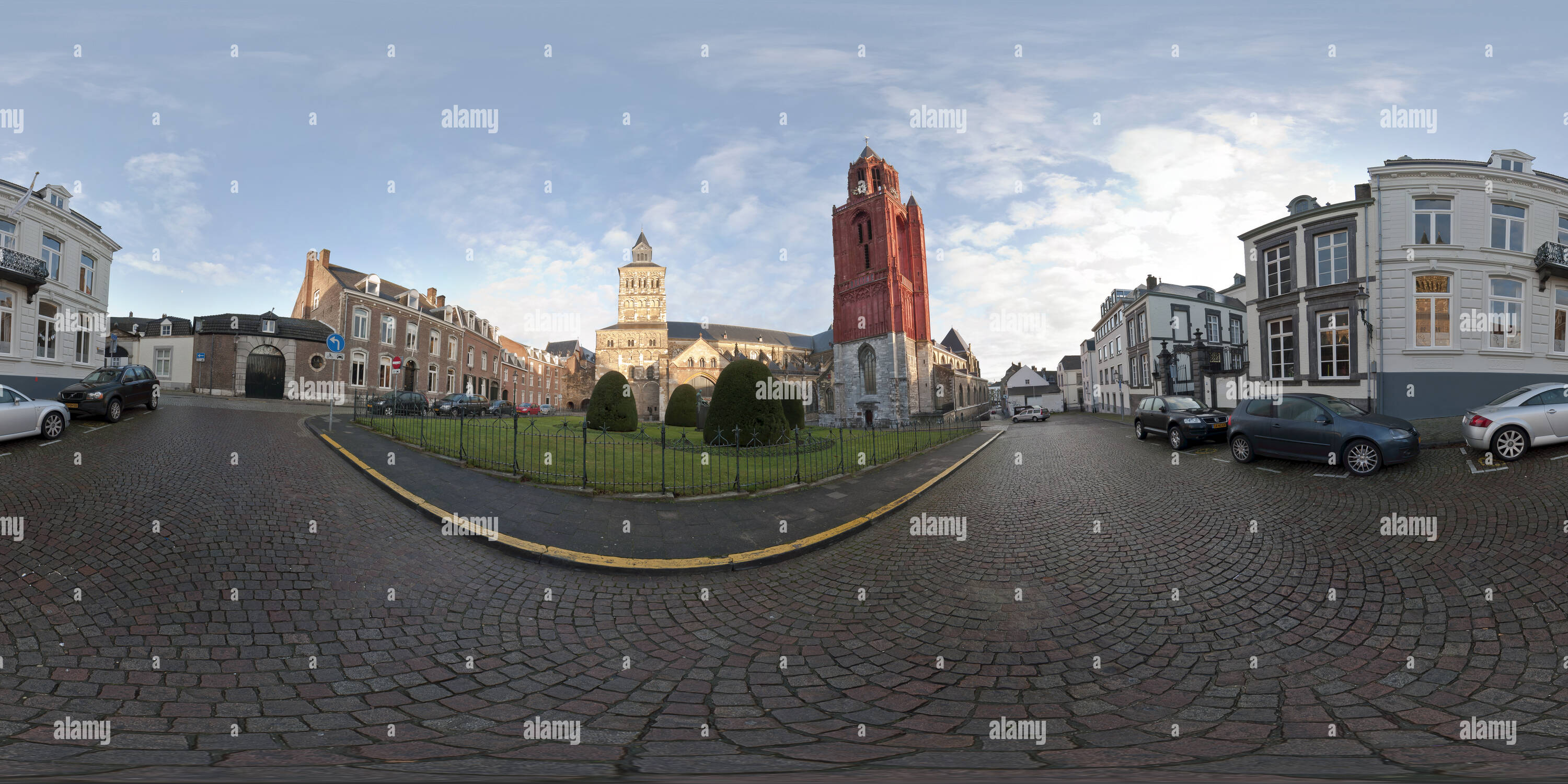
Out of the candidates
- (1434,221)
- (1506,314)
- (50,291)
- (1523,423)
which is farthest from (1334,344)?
(50,291)

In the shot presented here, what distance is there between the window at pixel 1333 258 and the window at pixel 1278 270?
3.59ft

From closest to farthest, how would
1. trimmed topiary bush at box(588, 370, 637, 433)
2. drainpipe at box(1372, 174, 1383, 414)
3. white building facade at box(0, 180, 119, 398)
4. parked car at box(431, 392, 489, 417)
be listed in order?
drainpipe at box(1372, 174, 1383, 414) < white building facade at box(0, 180, 119, 398) < trimmed topiary bush at box(588, 370, 637, 433) < parked car at box(431, 392, 489, 417)

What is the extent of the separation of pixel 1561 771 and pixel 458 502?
1075 centimetres

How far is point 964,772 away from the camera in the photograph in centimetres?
304

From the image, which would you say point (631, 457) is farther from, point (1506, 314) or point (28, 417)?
point (1506, 314)

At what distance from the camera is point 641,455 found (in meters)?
12.1

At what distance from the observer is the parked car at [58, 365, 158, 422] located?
1403cm

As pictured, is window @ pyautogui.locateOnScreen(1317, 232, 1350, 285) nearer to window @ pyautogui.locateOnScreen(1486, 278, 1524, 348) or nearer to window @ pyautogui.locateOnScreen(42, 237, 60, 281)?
window @ pyautogui.locateOnScreen(1486, 278, 1524, 348)

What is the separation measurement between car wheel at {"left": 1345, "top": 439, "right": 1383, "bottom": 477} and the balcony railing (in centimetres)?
3940

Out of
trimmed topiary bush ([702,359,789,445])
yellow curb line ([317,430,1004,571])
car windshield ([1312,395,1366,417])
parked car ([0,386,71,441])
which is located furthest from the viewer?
trimmed topiary bush ([702,359,789,445])

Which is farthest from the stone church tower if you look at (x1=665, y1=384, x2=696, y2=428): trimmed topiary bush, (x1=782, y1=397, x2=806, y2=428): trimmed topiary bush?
(x1=782, y1=397, x2=806, y2=428): trimmed topiary bush

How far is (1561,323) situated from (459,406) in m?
45.1

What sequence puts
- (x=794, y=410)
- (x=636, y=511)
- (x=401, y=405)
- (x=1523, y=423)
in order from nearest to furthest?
(x=636, y=511) → (x=1523, y=423) → (x=794, y=410) → (x=401, y=405)

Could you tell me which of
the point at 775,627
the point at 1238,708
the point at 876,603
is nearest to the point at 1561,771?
the point at 1238,708
